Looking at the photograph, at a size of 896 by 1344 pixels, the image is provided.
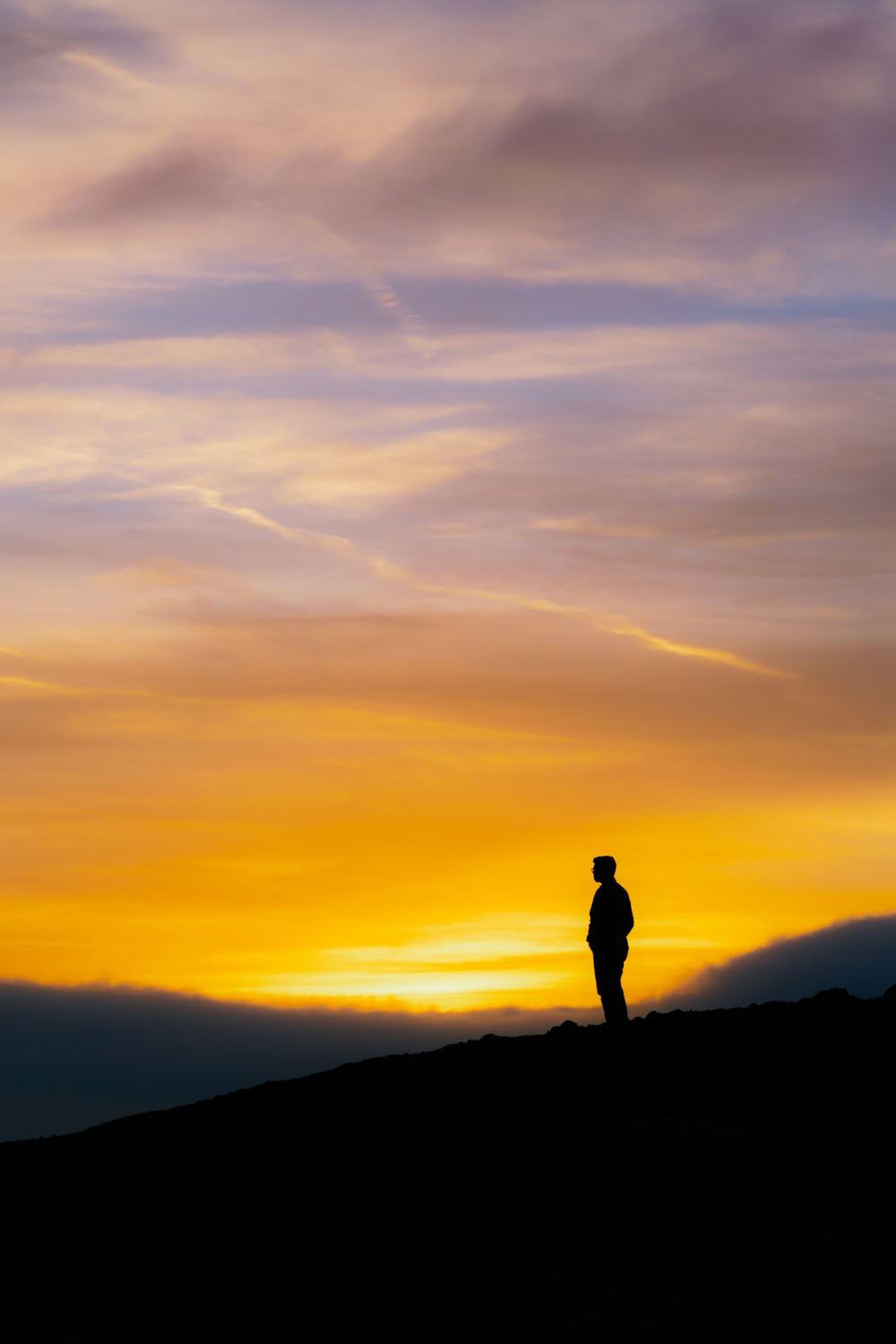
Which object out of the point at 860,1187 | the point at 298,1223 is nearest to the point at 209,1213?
the point at 298,1223

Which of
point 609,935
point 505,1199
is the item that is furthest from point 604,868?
point 505,1199

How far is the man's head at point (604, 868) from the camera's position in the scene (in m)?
27.3

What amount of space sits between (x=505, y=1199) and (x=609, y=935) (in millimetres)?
6810

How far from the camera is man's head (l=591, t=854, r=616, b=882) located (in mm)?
27312

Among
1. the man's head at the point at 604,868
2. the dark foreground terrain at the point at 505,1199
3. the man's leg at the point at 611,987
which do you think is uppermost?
the man's head at the point at 604,868

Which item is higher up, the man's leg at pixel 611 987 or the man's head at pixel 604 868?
the man's head at pixel 604 868

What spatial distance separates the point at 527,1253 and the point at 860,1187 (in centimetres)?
424

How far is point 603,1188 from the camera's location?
20781 mm

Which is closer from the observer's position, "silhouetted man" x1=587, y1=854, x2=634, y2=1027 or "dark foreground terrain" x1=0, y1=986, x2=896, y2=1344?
"dark foreground terrain" x1=0, y1=986, x2=896, y2=1344

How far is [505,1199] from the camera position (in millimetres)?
21062

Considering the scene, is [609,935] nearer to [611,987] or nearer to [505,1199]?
[611,987]

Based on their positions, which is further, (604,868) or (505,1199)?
(604,868)

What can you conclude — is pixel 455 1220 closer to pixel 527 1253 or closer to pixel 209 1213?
pixel 527 1253

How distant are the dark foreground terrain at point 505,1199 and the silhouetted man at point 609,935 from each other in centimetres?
69
